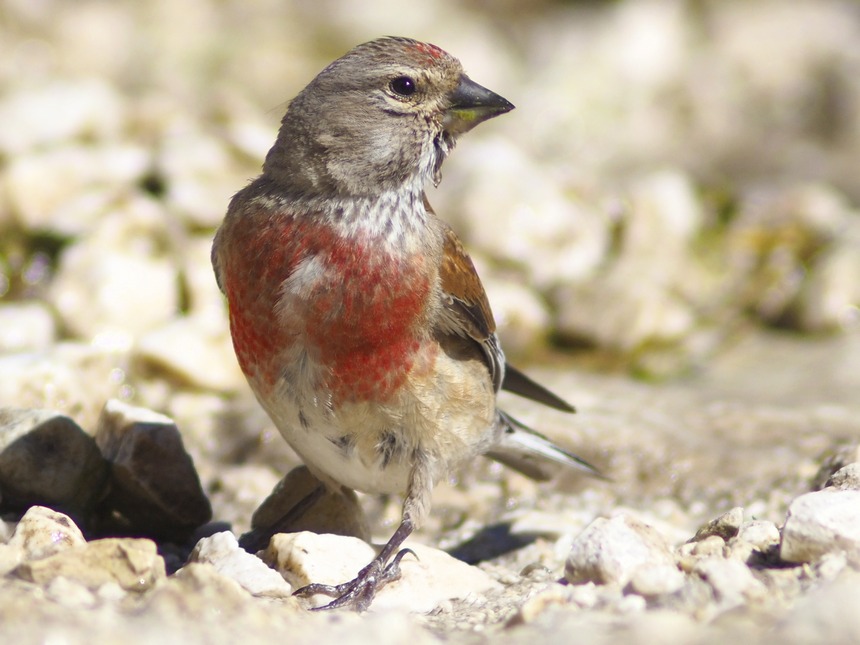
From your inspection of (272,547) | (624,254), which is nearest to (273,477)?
(272,547)

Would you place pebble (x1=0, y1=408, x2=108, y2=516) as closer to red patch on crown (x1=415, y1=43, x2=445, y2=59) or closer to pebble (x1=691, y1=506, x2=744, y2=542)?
red patch on crown (x1=415, y1=43, x2=445, y2=59)

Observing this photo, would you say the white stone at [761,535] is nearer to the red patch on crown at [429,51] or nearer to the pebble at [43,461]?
the red patch on crown at [429,51]

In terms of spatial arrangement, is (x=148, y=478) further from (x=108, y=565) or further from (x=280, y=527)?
(x=108, y=565)

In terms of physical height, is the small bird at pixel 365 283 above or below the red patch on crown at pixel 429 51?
below

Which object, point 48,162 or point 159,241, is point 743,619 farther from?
point 48,162

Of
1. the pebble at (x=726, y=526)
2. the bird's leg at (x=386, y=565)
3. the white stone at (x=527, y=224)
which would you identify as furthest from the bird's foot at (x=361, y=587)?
the white stone at (x=527, y=224)

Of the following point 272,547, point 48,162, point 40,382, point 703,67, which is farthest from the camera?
point 703,67

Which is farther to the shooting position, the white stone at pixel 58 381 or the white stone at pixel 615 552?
the white stone at pixel 58 381
